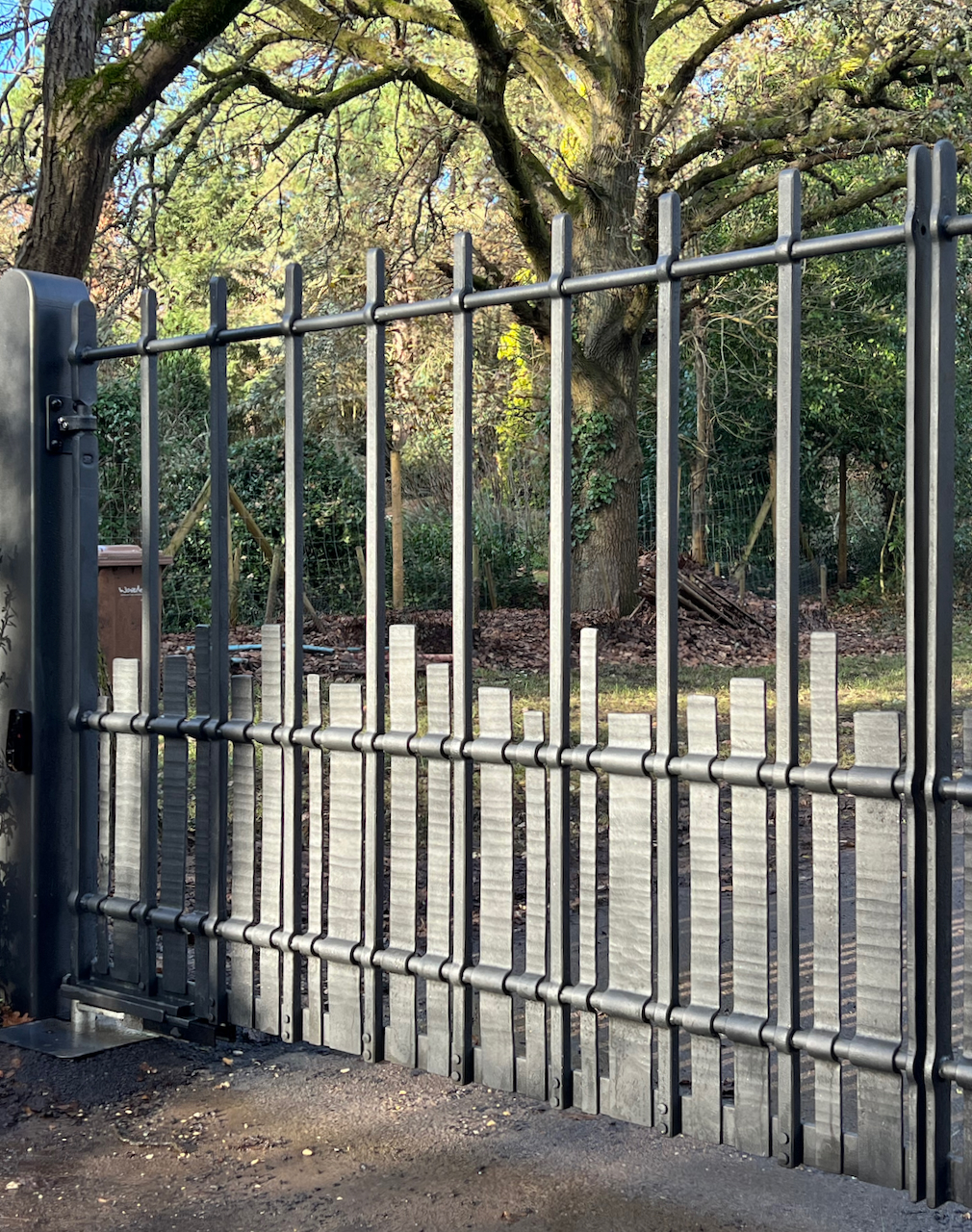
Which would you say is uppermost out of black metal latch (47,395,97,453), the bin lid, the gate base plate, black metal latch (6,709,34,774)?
black metal latch (47,395,97,453)

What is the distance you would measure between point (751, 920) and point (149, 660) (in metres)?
2.13

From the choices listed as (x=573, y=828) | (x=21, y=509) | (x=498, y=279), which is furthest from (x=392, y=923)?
(x=498, y=279)

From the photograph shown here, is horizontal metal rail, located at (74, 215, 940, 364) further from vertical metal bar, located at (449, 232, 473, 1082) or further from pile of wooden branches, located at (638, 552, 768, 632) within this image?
pile of wooden branches, located at (638, 552, 768, 632)

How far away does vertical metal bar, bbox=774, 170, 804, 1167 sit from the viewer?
117 inches

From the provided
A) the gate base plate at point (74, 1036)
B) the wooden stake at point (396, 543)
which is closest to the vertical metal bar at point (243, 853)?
the gate base plate at point (74, 1036)

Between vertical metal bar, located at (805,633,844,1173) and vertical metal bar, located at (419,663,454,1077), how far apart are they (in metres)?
1.02

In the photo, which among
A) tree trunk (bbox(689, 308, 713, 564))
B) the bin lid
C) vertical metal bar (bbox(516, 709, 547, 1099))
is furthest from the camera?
tree trunk (bbox(689, 308, 713, 564))

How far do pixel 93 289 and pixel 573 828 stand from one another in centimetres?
1101

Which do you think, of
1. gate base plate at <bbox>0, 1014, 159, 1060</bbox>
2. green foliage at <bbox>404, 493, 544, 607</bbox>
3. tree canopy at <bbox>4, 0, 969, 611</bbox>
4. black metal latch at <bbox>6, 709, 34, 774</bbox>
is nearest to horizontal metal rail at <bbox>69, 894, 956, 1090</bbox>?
gate base plate at <bbox>0, 1014, 159, 1060</bbox>

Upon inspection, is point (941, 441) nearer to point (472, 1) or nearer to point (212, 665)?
point (212, 665)

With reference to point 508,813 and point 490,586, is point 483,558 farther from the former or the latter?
point 508,813

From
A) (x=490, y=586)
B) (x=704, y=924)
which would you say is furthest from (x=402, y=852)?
(x=490, y=586)

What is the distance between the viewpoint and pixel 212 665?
4.14m

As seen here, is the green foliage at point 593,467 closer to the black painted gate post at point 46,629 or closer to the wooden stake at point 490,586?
the wooden stake at point 490,586
